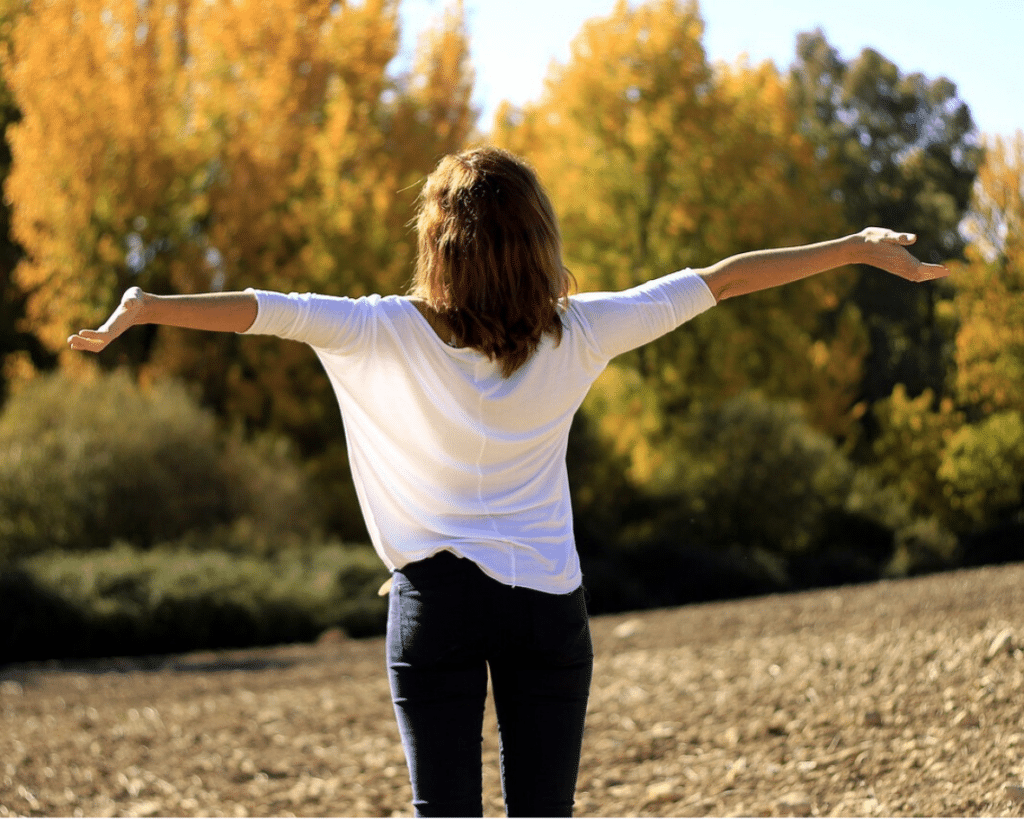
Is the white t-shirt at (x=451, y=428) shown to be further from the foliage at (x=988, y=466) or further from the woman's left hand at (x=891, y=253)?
the foliage at (x=988, y=466)

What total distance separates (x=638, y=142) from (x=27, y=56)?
8769mm

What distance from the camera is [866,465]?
44.2 feet

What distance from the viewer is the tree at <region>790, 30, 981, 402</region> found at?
1105cm

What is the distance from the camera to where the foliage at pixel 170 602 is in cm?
1098

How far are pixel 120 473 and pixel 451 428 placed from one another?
1194 centimetres

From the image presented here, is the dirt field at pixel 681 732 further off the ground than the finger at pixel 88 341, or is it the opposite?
the finger at pixel 88 341

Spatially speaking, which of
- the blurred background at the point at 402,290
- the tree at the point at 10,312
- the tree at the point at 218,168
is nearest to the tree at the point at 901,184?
the blurred background at the point at 402,290

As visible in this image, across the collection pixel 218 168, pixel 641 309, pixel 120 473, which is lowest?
pixel 120 473

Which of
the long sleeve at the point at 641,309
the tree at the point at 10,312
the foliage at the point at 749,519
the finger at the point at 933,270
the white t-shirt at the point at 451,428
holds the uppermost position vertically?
the tree at the point at 10,312

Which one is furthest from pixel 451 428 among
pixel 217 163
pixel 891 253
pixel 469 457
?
pixel 217 163

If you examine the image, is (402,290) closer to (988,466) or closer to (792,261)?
(988,466)

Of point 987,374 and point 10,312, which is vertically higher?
point 10,312

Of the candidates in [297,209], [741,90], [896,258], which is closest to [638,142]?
[741,90]

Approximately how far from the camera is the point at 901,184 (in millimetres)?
12336
